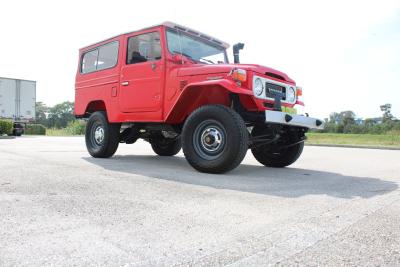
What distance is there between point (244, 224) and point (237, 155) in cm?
225

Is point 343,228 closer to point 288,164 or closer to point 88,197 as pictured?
point 88,197

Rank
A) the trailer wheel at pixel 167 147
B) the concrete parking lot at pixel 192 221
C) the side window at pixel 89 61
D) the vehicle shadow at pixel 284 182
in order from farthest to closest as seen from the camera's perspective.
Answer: the trailer wheel at pixel 167 147 < the side window at pixel 89 61 < the vehicle shadow at pixel 284 182 < the concrete parking lot at pixel 192 221

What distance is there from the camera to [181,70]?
5.91 m

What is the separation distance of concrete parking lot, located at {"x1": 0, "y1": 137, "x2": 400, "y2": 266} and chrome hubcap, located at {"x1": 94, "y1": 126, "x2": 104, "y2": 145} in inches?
104

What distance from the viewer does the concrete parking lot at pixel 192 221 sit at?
208cm

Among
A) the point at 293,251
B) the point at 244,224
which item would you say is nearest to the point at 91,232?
the point at 244,224

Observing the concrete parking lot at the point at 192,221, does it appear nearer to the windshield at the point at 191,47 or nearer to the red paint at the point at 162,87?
the red paint at the point at 162,87

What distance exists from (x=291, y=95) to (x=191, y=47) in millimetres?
1896

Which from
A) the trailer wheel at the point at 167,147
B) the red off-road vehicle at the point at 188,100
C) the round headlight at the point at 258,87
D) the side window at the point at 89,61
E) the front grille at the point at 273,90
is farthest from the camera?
the trailer wheel at the point at 167,147

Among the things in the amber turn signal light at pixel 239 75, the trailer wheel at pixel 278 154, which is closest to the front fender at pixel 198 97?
the amber turn signal light at pixel 239 75

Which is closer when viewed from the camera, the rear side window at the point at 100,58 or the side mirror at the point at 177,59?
the side mirror at the point at 177,59

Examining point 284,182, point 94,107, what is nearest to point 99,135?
point 94,107

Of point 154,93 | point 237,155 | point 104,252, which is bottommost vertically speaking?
point 104,252

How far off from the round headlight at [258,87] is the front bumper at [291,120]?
39cm
